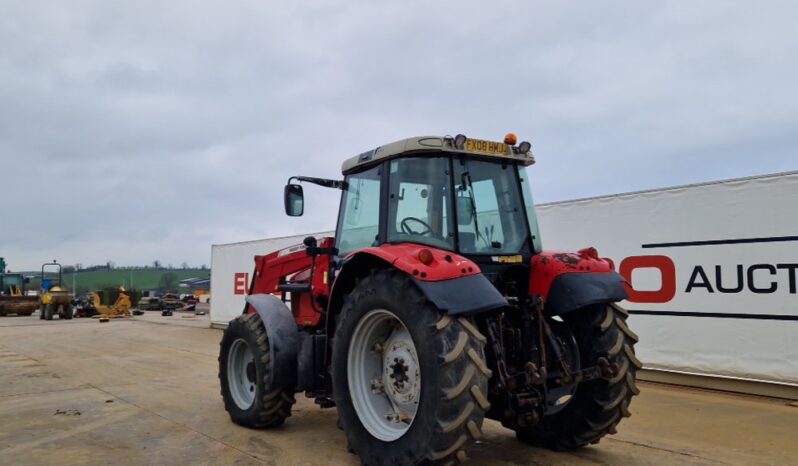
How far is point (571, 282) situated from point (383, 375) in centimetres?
163

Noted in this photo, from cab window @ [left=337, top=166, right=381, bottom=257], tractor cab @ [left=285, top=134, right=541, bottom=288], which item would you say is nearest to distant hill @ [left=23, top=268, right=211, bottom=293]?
cab window @ [left=337, top=166, right=381, bottom=257]

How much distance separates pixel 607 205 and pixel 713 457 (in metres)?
5.28

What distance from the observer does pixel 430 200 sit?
496 cm

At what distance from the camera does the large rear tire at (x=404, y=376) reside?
392cm

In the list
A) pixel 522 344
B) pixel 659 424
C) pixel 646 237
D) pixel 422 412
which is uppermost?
pixel 646 237

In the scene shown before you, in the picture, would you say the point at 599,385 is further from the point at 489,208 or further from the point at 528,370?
the point at 489,208

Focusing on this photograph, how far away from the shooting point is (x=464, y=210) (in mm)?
4977

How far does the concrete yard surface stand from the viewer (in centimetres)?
525

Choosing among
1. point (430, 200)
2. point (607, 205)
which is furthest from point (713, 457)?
point (607, 205)

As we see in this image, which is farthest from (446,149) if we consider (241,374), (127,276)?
(127,276)

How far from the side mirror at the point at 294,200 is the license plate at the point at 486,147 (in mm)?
1891

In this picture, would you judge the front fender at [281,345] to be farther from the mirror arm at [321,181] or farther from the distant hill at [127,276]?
the distant hill at [127,276]

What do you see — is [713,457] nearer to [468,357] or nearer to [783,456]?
[783,456]

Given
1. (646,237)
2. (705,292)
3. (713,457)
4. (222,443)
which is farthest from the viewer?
(646,237)
